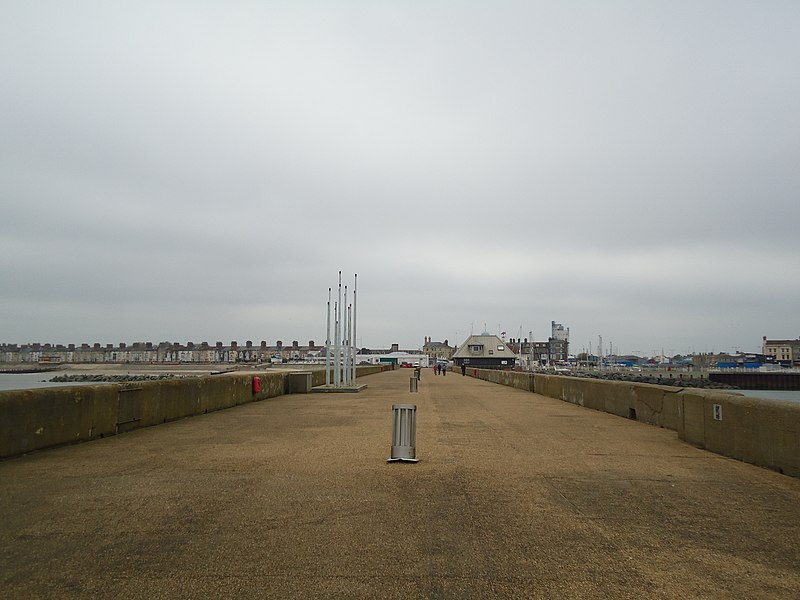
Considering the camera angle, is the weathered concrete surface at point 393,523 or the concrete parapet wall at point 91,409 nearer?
the weathered concrete surface at point 393,523

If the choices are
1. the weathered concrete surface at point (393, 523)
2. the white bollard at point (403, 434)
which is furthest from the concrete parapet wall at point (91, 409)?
the white bollard at point (403, 434)

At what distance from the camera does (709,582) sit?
4289 mm

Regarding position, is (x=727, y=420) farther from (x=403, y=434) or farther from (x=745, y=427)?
(x=403, y=434)

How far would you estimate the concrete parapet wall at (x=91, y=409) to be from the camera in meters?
9.23

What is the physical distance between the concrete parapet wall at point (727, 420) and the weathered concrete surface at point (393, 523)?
0.98ft

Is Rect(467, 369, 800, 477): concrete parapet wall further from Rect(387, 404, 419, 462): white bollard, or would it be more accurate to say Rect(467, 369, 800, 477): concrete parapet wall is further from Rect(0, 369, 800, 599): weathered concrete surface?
Rect(387, 404, 419, 462): white bollard

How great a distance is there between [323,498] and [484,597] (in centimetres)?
305

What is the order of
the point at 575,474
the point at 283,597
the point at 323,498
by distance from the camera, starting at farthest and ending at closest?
the point at 575,474, the point at 323,498, the point at 283,597

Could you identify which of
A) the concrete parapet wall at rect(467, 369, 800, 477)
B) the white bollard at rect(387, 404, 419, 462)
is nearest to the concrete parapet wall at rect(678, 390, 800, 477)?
the concrete parapet wall at rect(467, 369, 800, 477)

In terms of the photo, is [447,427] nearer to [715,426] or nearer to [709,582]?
[715,426]

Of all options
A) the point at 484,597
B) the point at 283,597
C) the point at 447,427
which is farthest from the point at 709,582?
the point at 447,427

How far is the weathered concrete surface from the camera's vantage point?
4.28 metres

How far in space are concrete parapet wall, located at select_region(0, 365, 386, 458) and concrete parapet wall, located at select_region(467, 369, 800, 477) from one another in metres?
11.0

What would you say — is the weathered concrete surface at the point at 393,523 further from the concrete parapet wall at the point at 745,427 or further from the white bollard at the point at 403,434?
the white bollard at the point at 403,434
